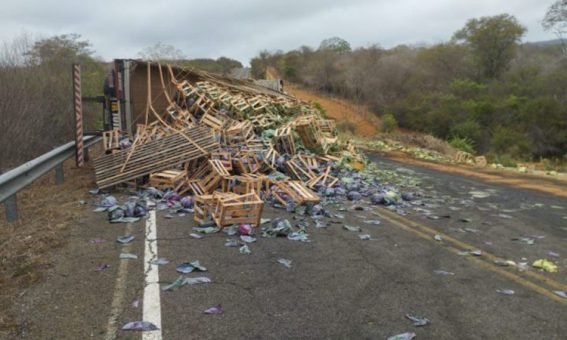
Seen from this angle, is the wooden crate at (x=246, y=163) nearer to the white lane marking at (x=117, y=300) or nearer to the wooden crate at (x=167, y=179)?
the wooden crate at (x=167, y=179)

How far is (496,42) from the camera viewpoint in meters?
45.1

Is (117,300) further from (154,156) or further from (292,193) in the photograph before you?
(154,156)

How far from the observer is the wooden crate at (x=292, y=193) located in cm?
771

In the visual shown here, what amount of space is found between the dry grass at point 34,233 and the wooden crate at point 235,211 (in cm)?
194

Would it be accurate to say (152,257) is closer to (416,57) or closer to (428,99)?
(428,99)

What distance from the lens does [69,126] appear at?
1766cm

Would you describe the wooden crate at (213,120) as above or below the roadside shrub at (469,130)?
above

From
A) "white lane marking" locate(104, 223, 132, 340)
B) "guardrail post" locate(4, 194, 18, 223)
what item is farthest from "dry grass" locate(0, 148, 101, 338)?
"white lane marking" locate(104, 223, 132, 340)

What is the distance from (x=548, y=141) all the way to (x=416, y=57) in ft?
66.1

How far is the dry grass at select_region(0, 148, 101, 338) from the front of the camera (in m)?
4.06

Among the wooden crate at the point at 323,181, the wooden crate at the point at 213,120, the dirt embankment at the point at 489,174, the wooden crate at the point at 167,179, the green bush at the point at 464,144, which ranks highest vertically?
the wooden crate at the point at 213,120

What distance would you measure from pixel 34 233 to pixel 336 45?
62311 mm

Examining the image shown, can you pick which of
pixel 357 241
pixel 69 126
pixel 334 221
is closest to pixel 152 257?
pixel 357 241

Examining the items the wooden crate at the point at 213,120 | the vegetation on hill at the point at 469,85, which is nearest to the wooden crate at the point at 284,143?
the wooden crate at the point at 213,120
